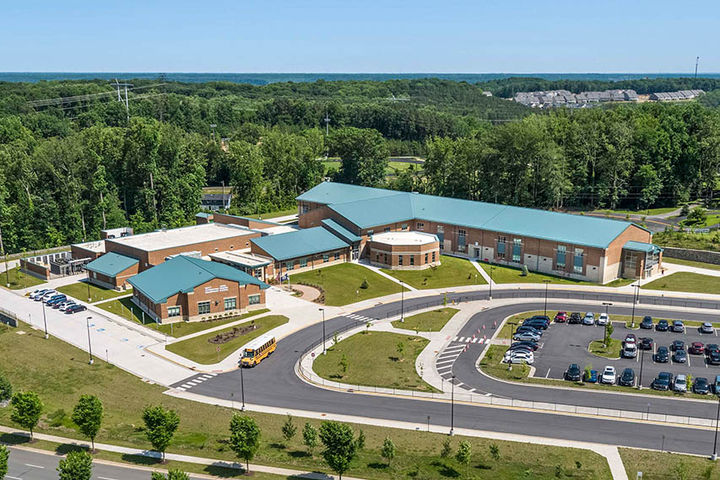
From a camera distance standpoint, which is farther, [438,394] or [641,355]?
[641,355]

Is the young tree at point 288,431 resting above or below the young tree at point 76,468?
below

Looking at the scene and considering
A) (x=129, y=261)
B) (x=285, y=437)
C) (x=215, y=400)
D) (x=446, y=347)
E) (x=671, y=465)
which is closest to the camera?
(x=671, y=465)

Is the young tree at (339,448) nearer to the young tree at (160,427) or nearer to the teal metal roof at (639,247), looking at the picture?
the young tree at (160,427)

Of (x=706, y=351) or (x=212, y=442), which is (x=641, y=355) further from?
(x=212, y=442)

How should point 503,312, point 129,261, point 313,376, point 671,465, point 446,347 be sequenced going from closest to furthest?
point 671,465
point 313,376
point 446,347
point 503,312
point 129,261

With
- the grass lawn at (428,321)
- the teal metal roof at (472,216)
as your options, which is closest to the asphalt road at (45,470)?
the grass lawn at (428,321)

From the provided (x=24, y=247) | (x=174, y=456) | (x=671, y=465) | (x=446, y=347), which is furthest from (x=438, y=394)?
(x=24, y=247)
